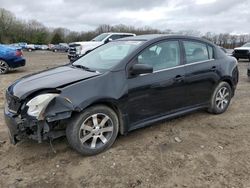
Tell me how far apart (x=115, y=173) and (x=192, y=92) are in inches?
85.9

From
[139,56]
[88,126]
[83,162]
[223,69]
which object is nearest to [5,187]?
[83,162]

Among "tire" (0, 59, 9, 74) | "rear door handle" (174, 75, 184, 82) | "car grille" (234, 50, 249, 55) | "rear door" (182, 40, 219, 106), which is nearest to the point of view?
"rear door handle" (174, 75, 184, 82)

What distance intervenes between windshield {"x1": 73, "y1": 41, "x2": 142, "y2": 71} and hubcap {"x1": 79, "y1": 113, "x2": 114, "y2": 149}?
0.77m

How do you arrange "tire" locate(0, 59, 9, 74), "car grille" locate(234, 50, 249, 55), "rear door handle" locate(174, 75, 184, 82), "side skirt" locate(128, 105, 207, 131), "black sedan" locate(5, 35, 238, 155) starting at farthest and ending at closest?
"car grille" locate(234, 50, 249, 55), "tire" locate(0, 59, 9, 74), "rear door handle" locate(174, 75, 184, 82), "side skirt" locate(128, 105, 207, 131), "black sedan" locate(5, 35, 238, 155)

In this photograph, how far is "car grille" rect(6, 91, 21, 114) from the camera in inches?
139

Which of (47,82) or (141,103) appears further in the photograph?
(141,103)

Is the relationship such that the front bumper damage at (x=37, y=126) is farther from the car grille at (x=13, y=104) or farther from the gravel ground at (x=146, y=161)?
the gravel ground at (x=146, y=161)

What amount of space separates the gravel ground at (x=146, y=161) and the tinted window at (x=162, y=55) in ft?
3.57

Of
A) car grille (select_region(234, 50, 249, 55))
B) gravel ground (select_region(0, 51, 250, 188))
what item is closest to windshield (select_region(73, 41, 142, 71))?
gravel ground (select_region(0, 51, 250, 188))

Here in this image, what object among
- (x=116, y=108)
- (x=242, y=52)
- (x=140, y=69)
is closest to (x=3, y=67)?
(x=116, y=108)

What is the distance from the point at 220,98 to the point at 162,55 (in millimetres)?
1717

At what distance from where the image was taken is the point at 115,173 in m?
3.32

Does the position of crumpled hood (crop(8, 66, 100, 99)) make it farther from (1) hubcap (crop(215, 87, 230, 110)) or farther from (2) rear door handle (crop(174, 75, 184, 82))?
(1) hubcap (crop(215, 87, 230, 110))

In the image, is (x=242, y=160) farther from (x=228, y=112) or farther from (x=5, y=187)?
(x=5, y=187)
